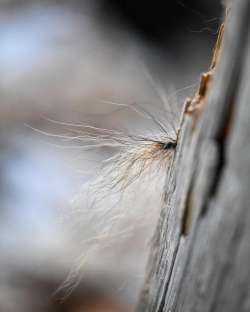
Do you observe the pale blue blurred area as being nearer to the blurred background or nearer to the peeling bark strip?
the blurred background

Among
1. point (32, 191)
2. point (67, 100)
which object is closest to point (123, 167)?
point (32, 191)

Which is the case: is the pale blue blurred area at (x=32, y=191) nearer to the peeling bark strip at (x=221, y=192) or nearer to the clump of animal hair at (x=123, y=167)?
the clump of animal hair at (x=123, y=167)

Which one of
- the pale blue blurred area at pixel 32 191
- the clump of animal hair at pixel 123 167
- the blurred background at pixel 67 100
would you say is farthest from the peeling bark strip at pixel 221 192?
the pale blue blurred area at pixel 32 191

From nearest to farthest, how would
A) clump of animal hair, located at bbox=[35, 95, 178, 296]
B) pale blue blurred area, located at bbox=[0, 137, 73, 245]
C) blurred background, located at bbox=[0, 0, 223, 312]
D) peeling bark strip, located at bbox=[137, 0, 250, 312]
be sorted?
1. peeling bark strip, located at bbox=[137, 0, 250, 312]
2. clump of animal hair, located at bbox=[35, 95, 178, 296]
3. blurred background, located at bbox=[0, 0, 223, 312]
4. pale blue blurred area, located at bbox=[0, 137, 73, 245]

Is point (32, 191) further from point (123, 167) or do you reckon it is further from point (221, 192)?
point (221, 192)

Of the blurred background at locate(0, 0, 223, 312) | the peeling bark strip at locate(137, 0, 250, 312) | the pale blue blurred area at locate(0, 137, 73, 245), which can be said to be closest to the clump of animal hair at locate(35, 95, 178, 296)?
the peeling bark strip at locate(137, 0, 250, 312)

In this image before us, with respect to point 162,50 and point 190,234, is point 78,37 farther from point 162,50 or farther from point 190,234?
point 190,234
